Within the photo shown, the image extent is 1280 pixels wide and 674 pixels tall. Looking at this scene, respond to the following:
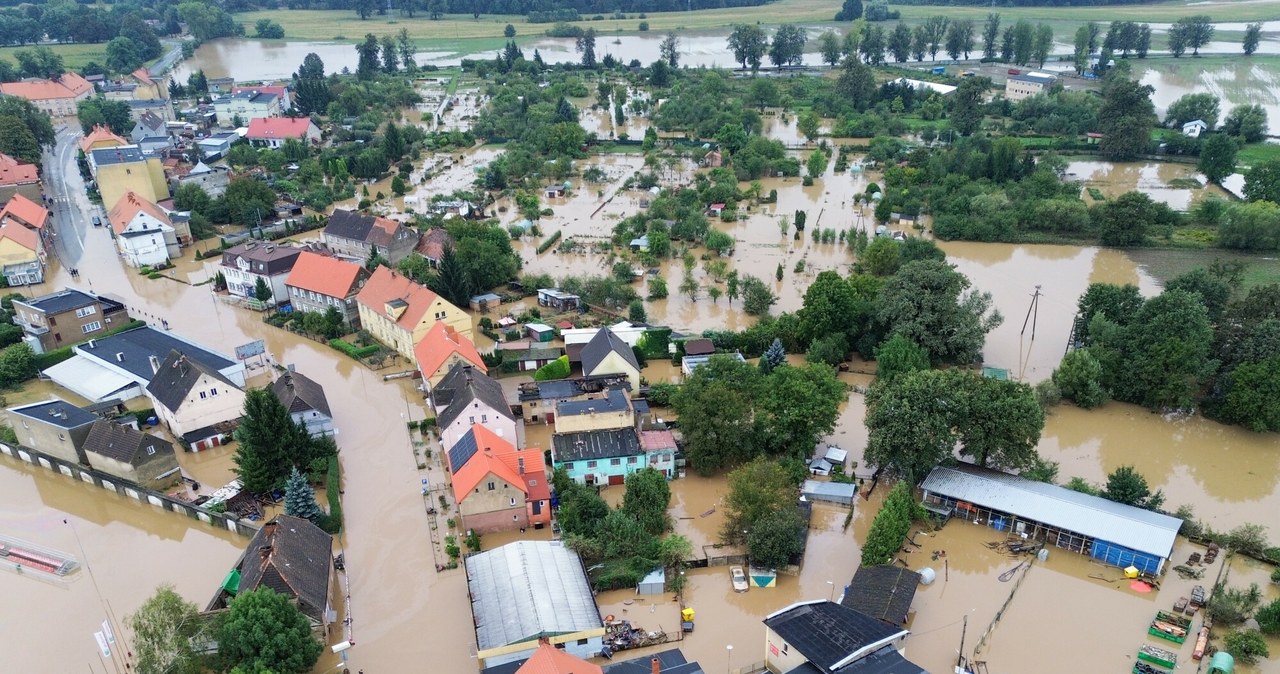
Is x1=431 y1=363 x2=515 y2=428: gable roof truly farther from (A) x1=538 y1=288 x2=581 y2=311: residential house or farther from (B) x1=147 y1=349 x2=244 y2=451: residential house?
(A) x1=538 y1=288 x2=581 y2=311: residential house

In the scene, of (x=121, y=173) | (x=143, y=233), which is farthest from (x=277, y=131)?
(x=143, y=233)

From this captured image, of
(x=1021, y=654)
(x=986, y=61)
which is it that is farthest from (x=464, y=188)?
(x=986, y=61)

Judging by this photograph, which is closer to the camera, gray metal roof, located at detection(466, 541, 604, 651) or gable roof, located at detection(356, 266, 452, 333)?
gray metal roof, located at detection(466, 541, 604, 651)

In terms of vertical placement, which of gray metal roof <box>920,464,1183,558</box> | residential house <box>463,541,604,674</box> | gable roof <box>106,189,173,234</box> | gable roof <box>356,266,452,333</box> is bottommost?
gray metal roof <box>920,464,1183,558</box>

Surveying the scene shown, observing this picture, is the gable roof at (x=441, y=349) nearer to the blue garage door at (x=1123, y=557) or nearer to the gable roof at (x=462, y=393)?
the gable roof at (x=462, y=393)

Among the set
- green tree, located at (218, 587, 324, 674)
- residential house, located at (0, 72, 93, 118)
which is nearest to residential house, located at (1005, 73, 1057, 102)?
green tree, located at (218, 587, 324, 674)

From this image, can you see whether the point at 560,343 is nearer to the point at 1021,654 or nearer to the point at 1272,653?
the point at 1021,654
